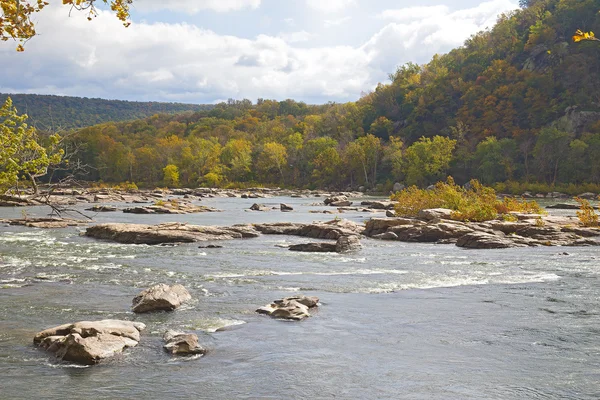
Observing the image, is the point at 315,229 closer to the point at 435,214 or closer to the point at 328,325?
the point at 435,214

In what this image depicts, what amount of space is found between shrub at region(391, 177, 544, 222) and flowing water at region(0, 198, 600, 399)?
1307 centimetres

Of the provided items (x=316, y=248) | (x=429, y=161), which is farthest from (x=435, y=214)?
(x=429, y=161)

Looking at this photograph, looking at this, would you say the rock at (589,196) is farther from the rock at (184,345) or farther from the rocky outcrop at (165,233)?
the rock at (184,345)

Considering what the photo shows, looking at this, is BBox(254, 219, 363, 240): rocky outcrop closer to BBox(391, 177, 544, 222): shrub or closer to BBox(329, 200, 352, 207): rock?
BBox(391, 177, 544, 222): shrub

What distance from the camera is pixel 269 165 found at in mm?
137625

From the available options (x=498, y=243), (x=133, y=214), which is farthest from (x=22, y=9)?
(x=133, y=214)

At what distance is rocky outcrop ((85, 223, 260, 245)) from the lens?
29.6 metres

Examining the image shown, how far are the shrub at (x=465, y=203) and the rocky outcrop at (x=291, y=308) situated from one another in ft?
81.4

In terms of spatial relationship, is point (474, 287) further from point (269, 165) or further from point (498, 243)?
point (269, 165)

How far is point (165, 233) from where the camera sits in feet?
97.6

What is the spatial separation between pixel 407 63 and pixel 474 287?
494 ft

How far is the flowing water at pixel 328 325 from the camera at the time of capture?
32.2 ft

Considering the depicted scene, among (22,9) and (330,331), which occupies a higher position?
(22,9)

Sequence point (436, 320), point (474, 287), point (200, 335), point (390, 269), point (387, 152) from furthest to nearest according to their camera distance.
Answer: point (387, 152), point (390, 269), point (474, 287), point (436, 320), point (200, 335)
